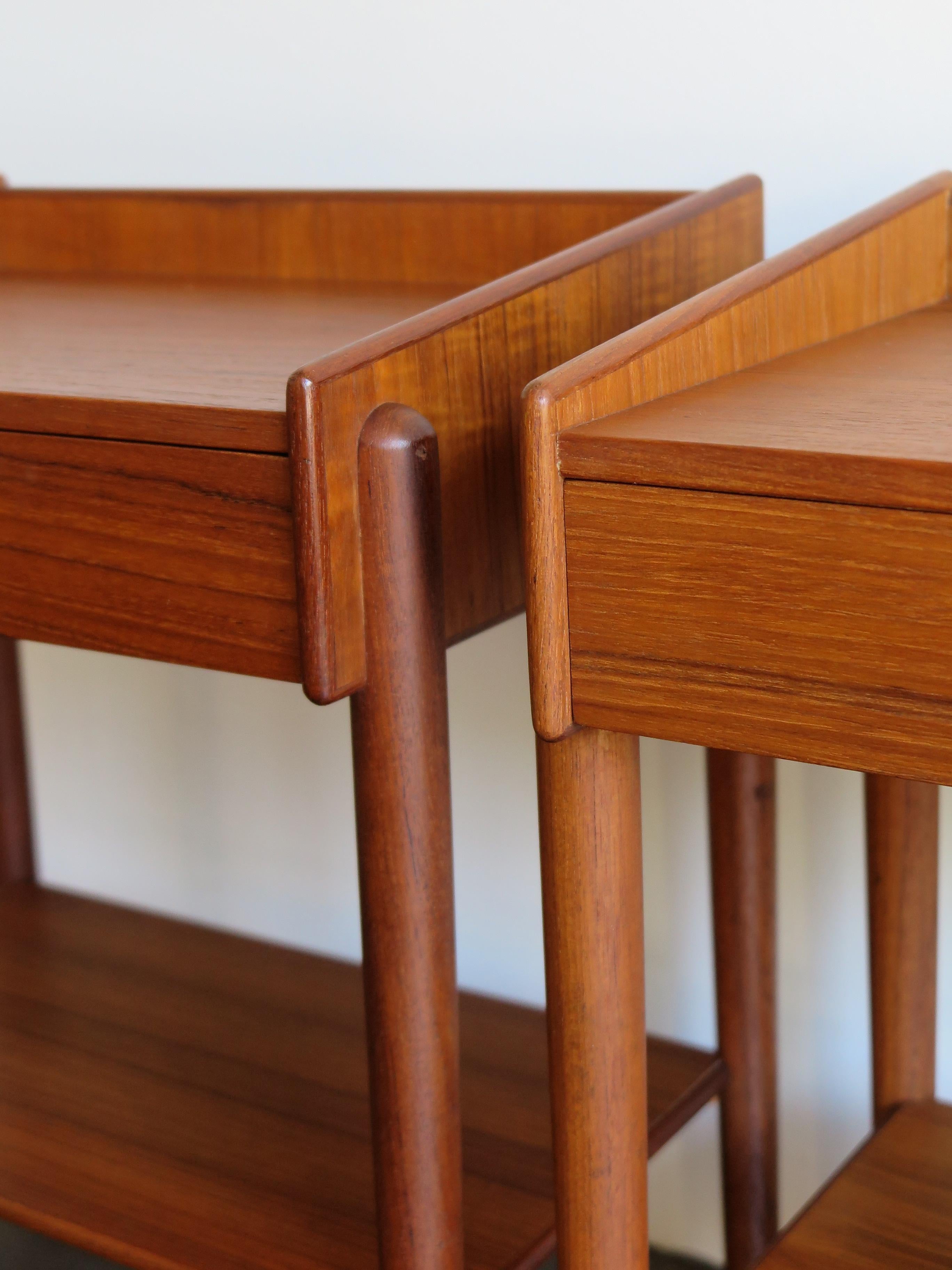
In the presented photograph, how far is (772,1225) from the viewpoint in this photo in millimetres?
1130

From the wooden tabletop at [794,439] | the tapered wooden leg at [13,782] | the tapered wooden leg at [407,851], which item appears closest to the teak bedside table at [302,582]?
the tapered wooden leg at [407,851]

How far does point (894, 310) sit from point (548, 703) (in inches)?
13.8

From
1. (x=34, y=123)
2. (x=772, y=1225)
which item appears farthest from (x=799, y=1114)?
(x=34, y=123)

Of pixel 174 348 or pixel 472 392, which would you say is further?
pixel 174 348

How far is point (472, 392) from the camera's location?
67 centimetres

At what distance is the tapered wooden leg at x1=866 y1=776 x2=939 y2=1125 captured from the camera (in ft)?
3.26

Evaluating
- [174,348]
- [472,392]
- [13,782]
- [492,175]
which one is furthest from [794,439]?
[13,782]

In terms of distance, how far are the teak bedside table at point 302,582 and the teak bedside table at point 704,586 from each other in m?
0.08

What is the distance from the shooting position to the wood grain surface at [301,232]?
96 centimetres

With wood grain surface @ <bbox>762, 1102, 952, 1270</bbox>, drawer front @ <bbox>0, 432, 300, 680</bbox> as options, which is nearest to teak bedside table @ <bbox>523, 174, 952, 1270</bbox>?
drawer front @ <bbox>0, 432, 300, 680</bbox>

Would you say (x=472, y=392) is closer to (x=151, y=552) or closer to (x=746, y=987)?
(x=151, y=552)

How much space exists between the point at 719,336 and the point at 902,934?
540mm

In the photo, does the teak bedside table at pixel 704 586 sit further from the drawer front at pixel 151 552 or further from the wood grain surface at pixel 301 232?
the wood grain surface at pixel 301 232

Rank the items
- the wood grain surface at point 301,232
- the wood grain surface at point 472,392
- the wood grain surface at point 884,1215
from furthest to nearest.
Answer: the wood grain surface at point 301,232 < the wood grain surface at point 884,1215 < the wood grain surface at point 472,392
